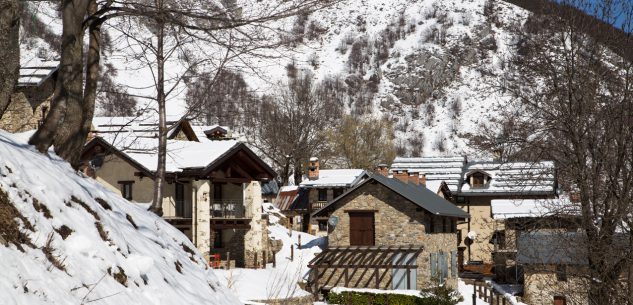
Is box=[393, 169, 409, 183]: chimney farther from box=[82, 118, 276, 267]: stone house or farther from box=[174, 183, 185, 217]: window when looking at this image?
box=[174, 183, 185, 217]: window

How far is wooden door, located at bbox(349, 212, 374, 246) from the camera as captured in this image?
139 feet

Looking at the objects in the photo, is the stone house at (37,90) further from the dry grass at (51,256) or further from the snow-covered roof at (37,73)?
the dry grass at (51,256)

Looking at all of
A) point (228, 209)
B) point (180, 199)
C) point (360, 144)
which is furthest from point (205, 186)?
point (360, 144)

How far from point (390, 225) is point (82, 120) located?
1343 inches

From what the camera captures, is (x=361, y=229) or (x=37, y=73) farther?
(x=361, y=229)

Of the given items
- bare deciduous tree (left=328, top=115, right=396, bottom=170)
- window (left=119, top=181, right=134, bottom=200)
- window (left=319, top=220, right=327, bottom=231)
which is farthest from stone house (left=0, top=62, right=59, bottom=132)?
bare deciduous tree (left=328, top=115, right=396, bottom=170)

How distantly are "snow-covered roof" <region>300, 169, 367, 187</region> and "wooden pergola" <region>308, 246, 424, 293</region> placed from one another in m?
18.6

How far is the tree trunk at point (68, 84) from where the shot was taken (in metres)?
8.54

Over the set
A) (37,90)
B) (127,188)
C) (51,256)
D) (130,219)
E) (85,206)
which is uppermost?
(37,90)

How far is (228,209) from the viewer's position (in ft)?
125

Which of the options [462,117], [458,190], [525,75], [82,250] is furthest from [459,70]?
[82,250]

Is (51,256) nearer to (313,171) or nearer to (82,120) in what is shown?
(82,120)

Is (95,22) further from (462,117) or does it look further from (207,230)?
(462,117)

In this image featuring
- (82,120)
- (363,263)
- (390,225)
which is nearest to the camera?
(82,120)
